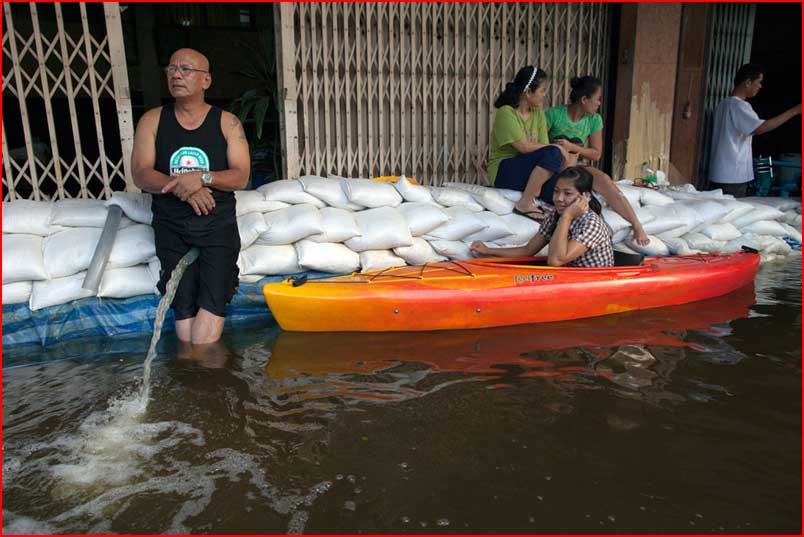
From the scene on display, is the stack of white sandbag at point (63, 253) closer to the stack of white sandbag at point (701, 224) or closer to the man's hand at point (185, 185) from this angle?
the man's hand at point (185, 185)

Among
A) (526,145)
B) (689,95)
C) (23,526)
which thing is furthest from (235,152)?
(689,95)

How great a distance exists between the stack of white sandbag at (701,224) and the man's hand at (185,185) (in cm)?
289

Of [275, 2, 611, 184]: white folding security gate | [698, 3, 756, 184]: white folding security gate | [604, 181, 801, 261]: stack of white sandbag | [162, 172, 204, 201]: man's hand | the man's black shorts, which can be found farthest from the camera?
[698, 3, 756, 184]: white folding security gate

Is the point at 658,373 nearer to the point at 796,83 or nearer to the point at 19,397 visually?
the point at 19,397

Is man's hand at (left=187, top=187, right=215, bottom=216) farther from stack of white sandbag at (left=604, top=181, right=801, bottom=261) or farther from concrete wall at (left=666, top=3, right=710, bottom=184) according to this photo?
concrete wall at (left=666, top=3, right=710, bottom=184)

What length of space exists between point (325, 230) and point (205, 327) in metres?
0.94

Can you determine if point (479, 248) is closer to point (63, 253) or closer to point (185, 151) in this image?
point (185, 151)

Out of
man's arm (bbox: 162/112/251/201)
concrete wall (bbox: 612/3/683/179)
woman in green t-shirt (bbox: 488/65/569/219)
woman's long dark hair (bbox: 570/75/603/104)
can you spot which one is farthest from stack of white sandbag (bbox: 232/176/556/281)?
concrete wall (bbox: 612/3/683/179)

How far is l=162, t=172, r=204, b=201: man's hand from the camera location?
2967mm

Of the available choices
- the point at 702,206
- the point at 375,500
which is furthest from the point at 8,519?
the point at 702,206

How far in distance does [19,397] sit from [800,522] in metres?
3.03

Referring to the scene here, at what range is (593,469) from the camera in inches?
82.8

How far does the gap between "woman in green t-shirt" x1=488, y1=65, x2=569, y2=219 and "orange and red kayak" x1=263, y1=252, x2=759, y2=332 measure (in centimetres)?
67

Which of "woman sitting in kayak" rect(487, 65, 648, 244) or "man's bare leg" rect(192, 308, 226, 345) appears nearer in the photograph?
"man's bare leg" rect(192, 308, 226, 345)
